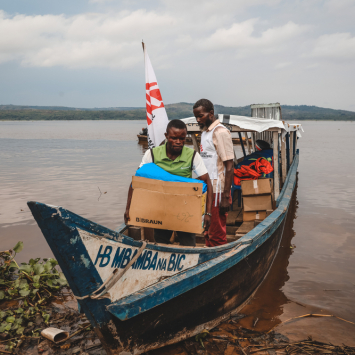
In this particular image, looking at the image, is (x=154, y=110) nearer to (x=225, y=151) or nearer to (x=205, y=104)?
(x=205, y=104)

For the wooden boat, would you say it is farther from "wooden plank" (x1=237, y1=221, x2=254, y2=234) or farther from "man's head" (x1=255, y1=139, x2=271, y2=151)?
"man's head" (x1=255, y1=139, x2=271, y2=151)

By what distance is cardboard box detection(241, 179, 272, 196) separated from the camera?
527 cm

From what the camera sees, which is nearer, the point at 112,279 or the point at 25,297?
the point at 112,279

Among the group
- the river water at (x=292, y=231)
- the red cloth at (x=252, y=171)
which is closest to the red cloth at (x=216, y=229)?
the river water at (x=292, y=231)

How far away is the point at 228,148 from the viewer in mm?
3492

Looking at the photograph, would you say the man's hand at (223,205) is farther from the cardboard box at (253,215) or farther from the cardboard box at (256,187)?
the cardboard box at (253,215)

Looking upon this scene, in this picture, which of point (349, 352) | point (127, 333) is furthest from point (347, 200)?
point (127, 333)

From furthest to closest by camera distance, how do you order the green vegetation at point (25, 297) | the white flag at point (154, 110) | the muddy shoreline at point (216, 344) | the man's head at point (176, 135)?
the white flag at point (154, 110)
the green vegetation at point (25, 297)
the muddy shoreline at point (216, 344)
the man's head at point (176, 135)

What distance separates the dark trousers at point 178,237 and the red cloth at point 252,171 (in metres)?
3.05

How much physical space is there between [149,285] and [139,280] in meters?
0.14

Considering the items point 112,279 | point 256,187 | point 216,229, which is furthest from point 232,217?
point 112,279

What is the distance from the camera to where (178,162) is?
9.91 feet

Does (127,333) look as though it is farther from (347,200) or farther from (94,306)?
(347,200)

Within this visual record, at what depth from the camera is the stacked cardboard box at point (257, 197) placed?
208 inches
